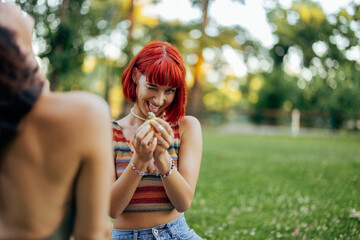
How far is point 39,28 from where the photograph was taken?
17391 millimetres

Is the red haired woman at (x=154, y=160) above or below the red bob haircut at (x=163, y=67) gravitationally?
below

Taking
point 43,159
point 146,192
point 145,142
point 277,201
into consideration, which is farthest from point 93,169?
point 277,201

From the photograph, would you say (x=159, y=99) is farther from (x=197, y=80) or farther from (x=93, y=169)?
(x=197, y=80)

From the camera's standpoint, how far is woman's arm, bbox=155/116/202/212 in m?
→ 1.89

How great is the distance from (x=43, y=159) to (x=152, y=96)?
117 centimetres

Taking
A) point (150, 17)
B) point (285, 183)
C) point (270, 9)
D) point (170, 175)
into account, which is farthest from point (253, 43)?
point (170, 175)

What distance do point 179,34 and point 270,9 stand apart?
689 cm

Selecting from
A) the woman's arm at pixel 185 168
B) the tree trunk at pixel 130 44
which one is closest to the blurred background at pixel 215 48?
the tree trunk at pixel 130 44

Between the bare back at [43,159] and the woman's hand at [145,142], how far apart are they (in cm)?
53

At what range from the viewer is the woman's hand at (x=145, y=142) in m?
1.66

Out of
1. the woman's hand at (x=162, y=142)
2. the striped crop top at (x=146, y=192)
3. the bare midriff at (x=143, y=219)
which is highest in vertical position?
the woman's hand at (x=162, y=142)

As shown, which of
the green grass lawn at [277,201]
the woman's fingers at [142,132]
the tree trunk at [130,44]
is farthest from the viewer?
the tree trunk at [130,44]

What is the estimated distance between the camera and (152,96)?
220 cm

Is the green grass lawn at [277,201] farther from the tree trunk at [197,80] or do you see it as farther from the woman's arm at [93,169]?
the tree trunk at [197,80]
